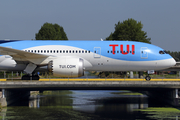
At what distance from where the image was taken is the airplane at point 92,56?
40156 mm

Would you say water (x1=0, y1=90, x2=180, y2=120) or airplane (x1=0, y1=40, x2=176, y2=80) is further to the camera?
airplane (x1=0, y1=40, x2=176, y2=80)

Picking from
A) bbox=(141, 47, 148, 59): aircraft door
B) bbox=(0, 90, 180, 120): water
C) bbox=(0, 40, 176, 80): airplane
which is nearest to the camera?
bbox=(0, 90, 180, 120): water

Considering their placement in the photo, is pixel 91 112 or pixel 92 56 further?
pixel 92 56

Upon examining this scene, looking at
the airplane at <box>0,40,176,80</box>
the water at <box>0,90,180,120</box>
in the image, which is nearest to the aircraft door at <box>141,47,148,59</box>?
the airplane at <box>0,40,176,80</box>

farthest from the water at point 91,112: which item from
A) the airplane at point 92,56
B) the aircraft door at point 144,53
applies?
the aircraft door at point 144,53

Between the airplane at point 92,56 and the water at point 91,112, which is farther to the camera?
the airplane at point 92,56

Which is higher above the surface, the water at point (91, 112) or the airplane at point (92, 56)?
the airplane at point (92, 56)

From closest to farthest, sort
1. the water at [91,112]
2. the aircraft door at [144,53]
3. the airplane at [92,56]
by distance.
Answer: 1. the water at [91,112]
2. the airplane at [92,56]
3. the aircraft door at [144,53]

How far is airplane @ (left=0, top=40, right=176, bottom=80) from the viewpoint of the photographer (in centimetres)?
4016

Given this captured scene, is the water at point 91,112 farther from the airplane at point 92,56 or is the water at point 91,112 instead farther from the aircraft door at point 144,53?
the aircraft door at point 144,53

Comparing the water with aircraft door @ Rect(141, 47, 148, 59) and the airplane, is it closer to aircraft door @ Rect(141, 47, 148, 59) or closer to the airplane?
the airplane

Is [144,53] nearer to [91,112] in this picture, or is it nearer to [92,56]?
[92,56]

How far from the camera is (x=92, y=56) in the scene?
132 ft

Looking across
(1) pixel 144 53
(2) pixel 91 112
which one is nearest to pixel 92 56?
(1) pixel 144 53
